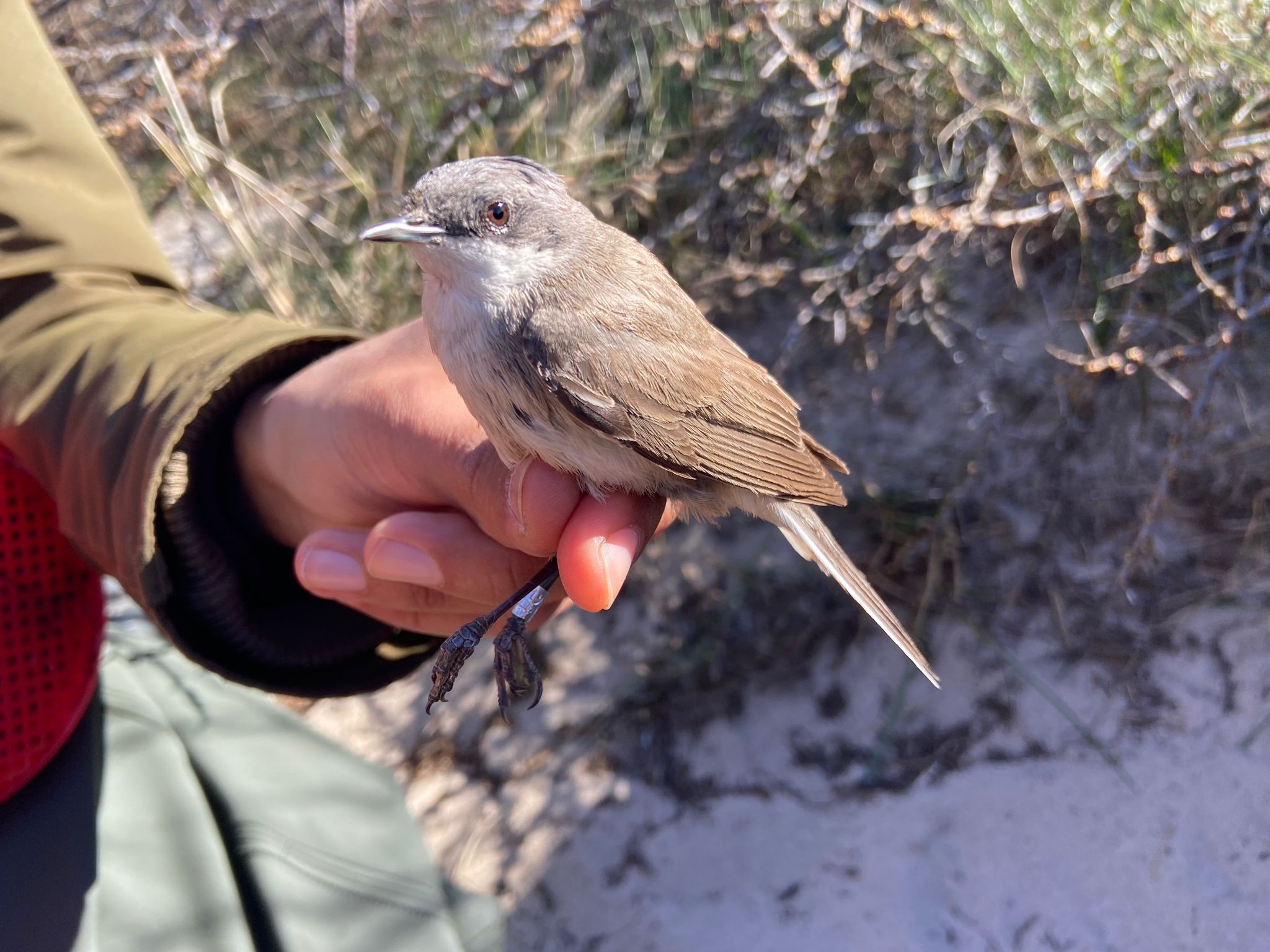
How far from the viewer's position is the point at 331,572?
2.34 m

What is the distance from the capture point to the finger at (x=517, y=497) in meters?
2.18

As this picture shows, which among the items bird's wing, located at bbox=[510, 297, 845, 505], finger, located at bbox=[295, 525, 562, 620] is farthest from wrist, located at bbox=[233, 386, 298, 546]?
bird's wing, located at bbox=[510, 297, 845, 505]

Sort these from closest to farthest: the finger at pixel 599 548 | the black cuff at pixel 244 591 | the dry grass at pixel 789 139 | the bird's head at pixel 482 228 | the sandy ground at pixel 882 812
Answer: the finger at pixel 599 548
the bird's head at pixel 482 228
the black cuff at pixel 244 591
the sandy ground at pixel 882 812
the dry grass at pixel 789 139

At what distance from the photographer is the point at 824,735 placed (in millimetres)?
3283

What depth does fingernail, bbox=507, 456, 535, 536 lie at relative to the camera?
218cm

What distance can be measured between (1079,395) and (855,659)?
3.90ft

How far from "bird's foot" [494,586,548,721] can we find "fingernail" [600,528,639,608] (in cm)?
33

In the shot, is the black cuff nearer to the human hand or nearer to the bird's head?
the human hand

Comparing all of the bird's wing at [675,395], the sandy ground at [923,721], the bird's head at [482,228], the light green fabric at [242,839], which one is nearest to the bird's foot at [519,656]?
the bird's wing at [675,395]

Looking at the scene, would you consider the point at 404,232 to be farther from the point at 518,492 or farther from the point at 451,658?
the point at 451,658

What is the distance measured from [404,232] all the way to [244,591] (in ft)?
3.80

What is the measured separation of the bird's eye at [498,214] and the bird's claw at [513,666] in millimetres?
991

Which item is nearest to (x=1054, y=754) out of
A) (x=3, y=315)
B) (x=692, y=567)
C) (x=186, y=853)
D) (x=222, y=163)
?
(x=692, y=567)

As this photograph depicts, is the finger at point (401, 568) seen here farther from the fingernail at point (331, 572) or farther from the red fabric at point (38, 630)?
the red fabric at point (38, 630)
